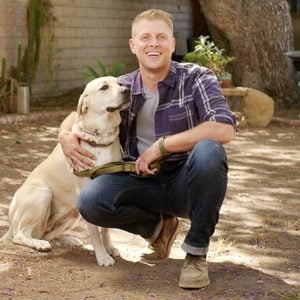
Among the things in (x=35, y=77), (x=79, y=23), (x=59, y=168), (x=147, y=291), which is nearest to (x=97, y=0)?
(x=79, y=23)

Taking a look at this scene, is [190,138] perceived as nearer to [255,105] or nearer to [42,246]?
[42,246]

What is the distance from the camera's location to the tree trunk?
10.5 m

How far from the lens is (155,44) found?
3.44 m

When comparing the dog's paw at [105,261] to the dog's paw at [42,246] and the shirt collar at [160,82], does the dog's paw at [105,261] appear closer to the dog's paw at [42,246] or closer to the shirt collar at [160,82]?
the dog's paw at [42,246]

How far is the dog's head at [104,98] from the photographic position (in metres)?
3.55

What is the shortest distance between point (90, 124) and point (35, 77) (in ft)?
24.6

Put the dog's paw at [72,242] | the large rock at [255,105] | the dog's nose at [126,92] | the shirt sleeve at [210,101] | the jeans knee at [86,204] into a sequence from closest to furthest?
the shirt sleeve at [210,101] < the jeans knee at [86,204] < the dog's nose at [126,92] < the dog's paw at [72,242] < the large rock at [255,105]

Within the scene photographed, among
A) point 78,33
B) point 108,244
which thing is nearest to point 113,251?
point 108,244

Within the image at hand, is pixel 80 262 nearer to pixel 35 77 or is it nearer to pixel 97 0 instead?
pixel 35 77

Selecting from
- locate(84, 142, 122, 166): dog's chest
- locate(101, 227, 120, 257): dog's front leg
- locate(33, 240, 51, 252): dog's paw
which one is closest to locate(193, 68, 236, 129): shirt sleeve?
locate(84, 142, 122, 166): dog's chest

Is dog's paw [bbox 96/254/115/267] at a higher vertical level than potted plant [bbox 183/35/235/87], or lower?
lower

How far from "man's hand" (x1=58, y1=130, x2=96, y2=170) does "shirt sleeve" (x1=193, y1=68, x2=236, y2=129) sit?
625 mm

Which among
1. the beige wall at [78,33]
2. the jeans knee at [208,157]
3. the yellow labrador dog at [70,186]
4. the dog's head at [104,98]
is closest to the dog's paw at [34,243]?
the yellow labrador dog at [70,186]

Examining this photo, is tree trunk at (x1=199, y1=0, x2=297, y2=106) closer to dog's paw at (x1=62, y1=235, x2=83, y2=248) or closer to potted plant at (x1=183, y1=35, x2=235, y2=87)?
potted plant at (x1=183, y1=35, x2=235, y2=87)
